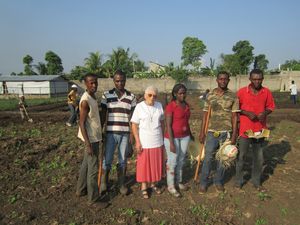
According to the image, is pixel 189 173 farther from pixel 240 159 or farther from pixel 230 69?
pixel 230 69

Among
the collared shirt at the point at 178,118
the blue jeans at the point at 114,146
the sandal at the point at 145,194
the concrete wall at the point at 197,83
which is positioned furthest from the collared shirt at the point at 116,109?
the concrete wall at the point at 197,83

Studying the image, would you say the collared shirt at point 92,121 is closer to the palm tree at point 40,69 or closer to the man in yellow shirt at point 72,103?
the man in yellow shirt at point 72,103

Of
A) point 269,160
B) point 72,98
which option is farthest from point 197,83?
point 269,160

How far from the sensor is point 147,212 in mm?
4035

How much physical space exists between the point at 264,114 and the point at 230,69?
36.6m

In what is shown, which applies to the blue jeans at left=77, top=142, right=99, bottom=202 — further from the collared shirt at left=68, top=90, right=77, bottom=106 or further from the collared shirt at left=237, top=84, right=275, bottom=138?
the collared shirt at left=68, top=90, right=77, bottom=106

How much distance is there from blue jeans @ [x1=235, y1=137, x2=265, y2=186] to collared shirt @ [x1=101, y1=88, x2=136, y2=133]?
1907 mm

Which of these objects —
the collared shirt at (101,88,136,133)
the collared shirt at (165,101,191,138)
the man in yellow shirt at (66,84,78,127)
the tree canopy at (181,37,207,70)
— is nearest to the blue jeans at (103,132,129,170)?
the collared shirt at (101,88,136,133)

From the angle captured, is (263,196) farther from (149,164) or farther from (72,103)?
(72,103)

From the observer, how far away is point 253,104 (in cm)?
449

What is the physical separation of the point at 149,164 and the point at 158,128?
57 cm

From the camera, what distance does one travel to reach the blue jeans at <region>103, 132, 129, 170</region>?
440cm

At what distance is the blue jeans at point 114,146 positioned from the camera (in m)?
4.40

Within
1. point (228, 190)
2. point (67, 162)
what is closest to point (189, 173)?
point (228, 190)
